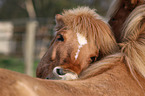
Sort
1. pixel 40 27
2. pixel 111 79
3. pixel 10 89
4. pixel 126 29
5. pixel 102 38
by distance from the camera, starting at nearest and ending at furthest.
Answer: pixel 10 89 < pixel 111 79 < pixel 126 29 < pixel 102 38 < pixel 40 27

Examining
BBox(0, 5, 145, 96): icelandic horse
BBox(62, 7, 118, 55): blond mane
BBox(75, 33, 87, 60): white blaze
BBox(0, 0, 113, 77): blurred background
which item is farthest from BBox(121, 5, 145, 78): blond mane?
BBox(0, 0, 113, 77): blurred background

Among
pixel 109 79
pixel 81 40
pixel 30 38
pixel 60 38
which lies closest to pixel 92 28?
pixel 81 40

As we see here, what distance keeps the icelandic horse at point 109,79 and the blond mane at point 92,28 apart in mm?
154

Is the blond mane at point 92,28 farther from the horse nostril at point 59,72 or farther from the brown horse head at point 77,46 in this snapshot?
the horse nostril at point 59,72

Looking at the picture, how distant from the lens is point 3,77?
81 cm

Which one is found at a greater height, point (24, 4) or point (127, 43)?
point (24, 4)

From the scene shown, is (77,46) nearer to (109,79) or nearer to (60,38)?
(60,38)

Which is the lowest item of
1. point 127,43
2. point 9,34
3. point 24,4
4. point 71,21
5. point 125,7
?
point 9,34

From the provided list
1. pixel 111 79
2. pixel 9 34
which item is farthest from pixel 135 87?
pixel 9 34

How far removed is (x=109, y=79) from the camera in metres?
1.23

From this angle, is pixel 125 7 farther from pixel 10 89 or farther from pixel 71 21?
pixel 10 89

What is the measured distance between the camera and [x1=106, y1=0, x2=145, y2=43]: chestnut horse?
197 cm

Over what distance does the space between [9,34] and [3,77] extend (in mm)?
13394

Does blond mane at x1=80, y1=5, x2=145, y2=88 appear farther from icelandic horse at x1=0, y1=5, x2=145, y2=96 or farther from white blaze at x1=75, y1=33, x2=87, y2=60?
white blaze at x1=75, y1=33, x2=87, y2=60
